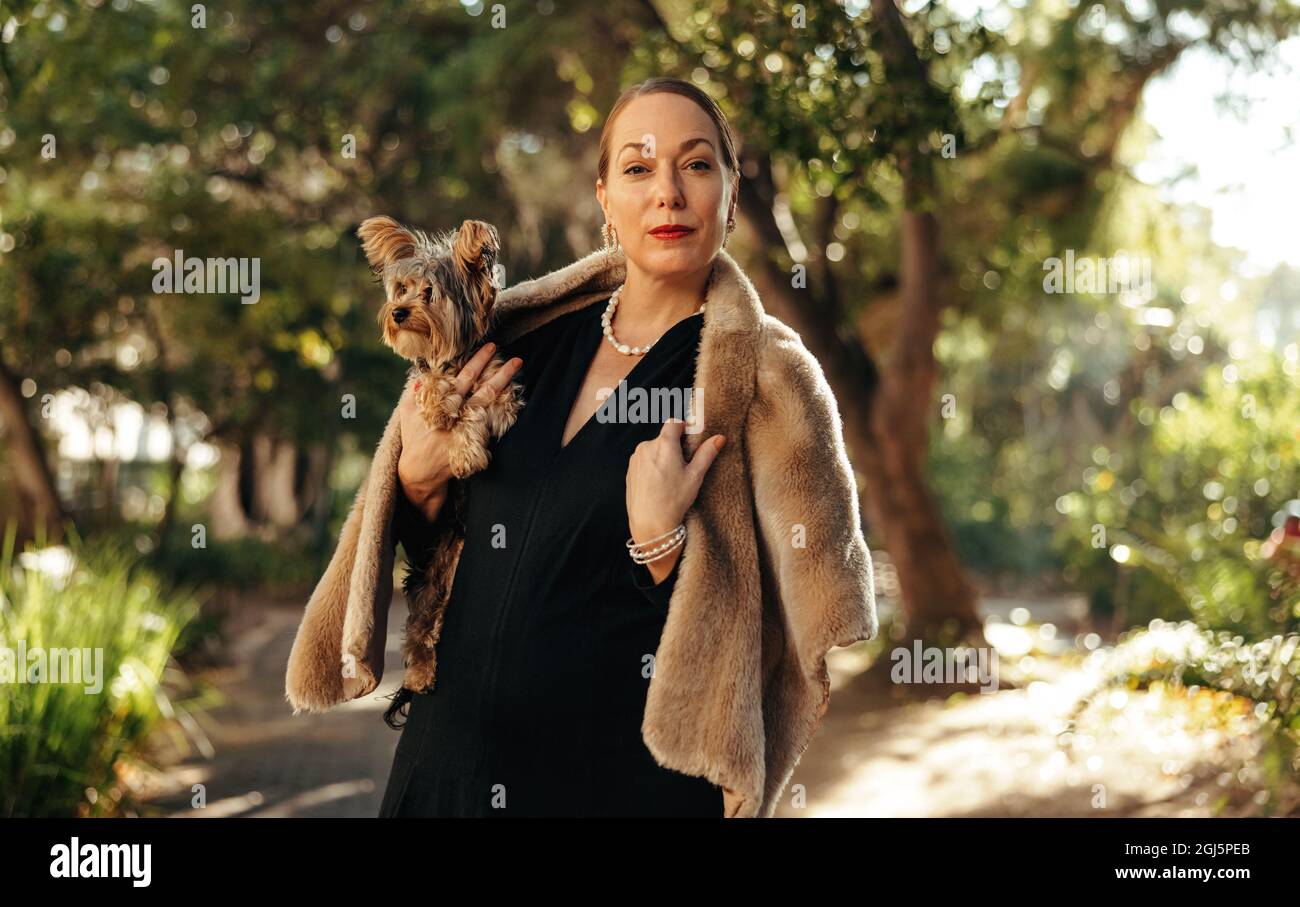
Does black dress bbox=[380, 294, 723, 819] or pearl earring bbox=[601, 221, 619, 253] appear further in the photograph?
pearl earring bbox=[601, 221, 619, 253]

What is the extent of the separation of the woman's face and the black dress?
6.3 inches

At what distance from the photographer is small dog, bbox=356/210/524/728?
2348 mm

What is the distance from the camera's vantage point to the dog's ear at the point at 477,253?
238 cm

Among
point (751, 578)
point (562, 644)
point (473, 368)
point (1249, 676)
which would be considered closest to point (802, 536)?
point (751, 578)

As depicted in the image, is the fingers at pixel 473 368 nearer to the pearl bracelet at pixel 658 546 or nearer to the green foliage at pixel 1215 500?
the pearl bracelet at pixel 658 546

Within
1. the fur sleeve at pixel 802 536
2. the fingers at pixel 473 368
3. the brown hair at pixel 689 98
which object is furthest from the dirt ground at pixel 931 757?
the brown hair at pixel 689 98

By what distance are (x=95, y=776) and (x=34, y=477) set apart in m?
7.23

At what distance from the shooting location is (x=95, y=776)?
6.37m

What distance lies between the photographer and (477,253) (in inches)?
93.5

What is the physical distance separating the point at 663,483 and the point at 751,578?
0.26 meters

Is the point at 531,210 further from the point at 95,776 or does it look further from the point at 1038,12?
the point at 95,776

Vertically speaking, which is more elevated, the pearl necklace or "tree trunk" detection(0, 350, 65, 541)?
"tree trunk" detection(0, 350, 65, 541)

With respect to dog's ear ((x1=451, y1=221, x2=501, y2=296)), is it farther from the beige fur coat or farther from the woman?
the beige fur coat

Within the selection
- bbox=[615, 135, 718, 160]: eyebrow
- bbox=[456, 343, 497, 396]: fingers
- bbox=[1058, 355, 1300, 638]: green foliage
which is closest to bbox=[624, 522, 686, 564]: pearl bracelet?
bbox=[456, 343, 497, 396]: fingers
